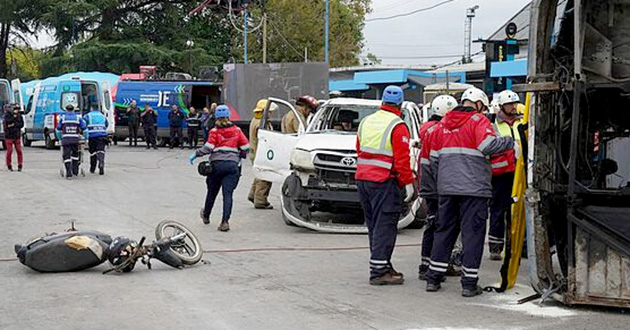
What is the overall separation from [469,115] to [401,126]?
2.64 ft

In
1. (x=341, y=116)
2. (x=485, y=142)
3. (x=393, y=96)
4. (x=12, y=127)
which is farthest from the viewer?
(x=12, y=127)

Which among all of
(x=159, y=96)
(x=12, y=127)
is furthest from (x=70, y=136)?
(x=159, y=96)

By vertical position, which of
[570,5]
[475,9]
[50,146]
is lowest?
[50,146]

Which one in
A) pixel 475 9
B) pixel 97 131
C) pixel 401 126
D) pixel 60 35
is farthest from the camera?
pixel 475 9

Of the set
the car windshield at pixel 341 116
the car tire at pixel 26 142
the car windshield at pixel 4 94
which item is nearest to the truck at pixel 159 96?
the car tire at pixel 26 142

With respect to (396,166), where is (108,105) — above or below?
above

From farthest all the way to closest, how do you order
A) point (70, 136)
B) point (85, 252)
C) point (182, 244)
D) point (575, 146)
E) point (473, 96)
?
point (70, 136) → point (182, 244) → point (85, 252) → point (473, 96) → point (575, 146)

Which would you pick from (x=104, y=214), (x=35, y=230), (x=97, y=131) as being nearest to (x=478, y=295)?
(x=35, y=230)

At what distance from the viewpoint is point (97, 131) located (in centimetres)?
2266

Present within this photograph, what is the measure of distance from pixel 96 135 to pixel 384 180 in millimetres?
14360

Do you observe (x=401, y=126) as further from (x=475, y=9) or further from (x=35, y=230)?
(x=475, y=9)

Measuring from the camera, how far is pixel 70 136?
2162 centimetres

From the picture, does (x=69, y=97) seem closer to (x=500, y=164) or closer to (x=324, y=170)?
(x=324, y=170)

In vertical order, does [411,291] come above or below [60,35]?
below
